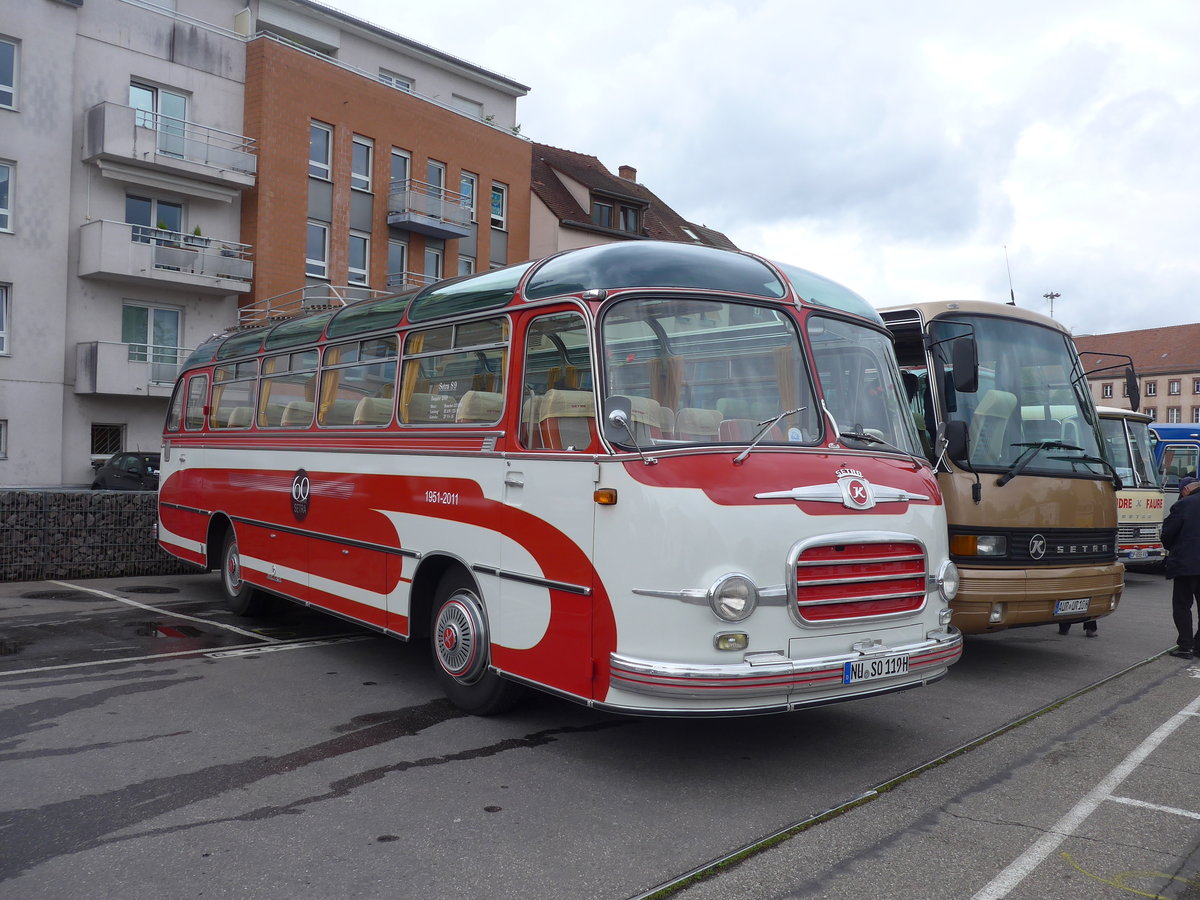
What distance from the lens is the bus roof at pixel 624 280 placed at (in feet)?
19.1

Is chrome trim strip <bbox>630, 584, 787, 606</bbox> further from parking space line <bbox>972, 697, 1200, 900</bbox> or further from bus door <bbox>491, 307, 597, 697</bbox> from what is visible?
parking space line <bbox>972, 697, 1200, 900</bbox>

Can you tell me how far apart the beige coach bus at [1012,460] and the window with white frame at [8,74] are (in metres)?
24.5

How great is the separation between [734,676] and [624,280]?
86.9 inches

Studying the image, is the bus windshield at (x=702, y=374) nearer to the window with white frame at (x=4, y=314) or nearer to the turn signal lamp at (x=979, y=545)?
the turn signal lamp at (x=979, y=545)

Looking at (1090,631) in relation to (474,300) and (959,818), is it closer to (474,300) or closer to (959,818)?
(959,818)

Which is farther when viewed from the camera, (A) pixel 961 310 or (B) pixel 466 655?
(A) pixel 961 310

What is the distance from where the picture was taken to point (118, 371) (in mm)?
26219

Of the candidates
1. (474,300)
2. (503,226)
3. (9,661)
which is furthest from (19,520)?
(503,226)

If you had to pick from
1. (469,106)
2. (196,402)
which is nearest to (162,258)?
(469,106)

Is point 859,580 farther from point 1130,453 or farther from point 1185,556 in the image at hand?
point 1130,453

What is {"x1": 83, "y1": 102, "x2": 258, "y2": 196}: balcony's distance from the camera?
2595 centimetres

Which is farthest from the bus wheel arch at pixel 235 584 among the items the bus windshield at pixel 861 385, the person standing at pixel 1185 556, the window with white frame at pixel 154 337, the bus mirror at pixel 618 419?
the window with white frame at pixel 154 337

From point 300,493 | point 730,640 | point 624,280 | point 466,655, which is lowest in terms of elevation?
point 466,655

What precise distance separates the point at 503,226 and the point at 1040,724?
3235cm
